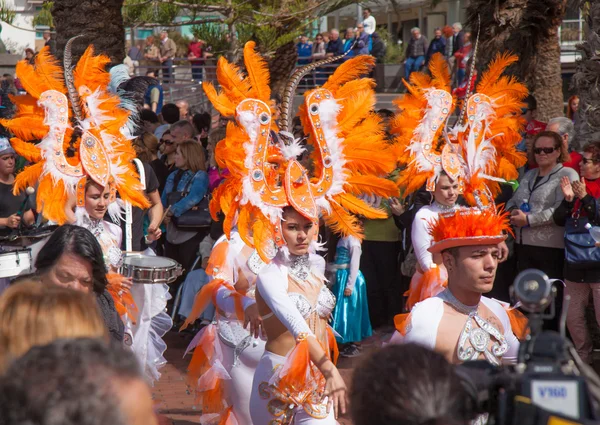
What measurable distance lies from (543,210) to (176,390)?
3232 mm

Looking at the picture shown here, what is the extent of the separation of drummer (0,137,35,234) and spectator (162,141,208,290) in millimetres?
1841

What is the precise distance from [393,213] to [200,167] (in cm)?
204

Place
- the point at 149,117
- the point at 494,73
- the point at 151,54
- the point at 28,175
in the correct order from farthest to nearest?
the point at 151,54 < the point at 149,117 < the point at 494,73 < the point at 28,175

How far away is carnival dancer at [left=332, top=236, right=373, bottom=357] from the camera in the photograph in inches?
326

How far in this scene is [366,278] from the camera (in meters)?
8.80

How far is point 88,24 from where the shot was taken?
10.0m

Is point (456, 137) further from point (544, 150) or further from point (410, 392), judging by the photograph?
point (410, 392)

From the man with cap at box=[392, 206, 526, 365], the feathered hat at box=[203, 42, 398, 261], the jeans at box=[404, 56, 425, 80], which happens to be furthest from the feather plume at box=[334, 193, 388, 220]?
the jeans at box=[404, 56, 425, 80]

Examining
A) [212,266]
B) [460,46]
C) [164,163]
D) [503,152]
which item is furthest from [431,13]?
[212,266]

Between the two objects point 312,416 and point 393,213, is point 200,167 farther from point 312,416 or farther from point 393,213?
point 312,416

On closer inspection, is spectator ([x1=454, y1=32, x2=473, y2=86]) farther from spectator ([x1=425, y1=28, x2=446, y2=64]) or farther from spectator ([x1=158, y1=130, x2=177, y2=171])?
spectator ([x1=158, y1=130, x2=177, y2=171])

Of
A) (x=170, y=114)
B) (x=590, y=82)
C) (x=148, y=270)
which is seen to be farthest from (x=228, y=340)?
(x=170, y=114)

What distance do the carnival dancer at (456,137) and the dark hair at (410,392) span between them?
4122 mm

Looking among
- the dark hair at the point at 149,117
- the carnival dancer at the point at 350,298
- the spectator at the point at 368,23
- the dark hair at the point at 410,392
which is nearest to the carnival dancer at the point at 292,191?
the dark hair at the point at 410,392
